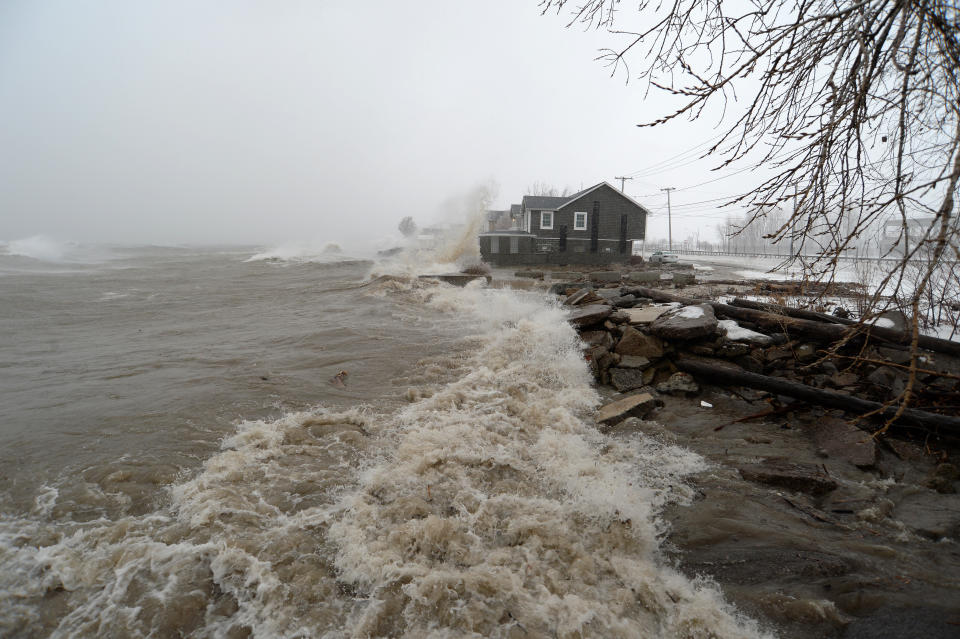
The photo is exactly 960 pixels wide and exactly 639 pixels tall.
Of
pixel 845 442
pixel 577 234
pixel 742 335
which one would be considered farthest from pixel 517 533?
pixel 577 234

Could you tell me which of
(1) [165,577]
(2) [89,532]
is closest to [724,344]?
(1) [165,577]

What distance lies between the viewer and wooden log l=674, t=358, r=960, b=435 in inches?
163

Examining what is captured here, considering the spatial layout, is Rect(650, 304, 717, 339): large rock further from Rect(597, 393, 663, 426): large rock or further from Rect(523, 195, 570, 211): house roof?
Rect(523, 195, 570, 211): house roof

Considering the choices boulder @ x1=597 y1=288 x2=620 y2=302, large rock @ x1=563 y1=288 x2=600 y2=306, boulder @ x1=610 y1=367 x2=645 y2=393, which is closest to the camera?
boulder @ x1=610 y1=367 x2=645 y2=393

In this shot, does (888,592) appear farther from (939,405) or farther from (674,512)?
(939,405)

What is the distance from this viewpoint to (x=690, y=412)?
5.53 metres

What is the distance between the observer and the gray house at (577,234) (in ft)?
116

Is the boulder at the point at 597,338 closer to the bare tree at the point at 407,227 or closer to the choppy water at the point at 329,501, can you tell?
the choppy water at the point at 329,501

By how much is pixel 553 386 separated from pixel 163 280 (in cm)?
2301

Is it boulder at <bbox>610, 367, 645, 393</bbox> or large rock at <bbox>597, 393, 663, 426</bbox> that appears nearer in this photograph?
large rock at <bbox>597, 393, 663, 426</bbox>

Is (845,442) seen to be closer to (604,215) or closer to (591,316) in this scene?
(591,316)

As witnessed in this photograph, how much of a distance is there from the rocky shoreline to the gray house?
94.1 feet

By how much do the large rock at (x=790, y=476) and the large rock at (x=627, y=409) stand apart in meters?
1.44

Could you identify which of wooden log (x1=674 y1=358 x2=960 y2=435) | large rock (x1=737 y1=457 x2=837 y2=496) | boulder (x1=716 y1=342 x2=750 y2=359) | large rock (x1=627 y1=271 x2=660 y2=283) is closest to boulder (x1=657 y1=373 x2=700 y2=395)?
wooden log (x1=674 y1=358 x2=960 y2=435)
